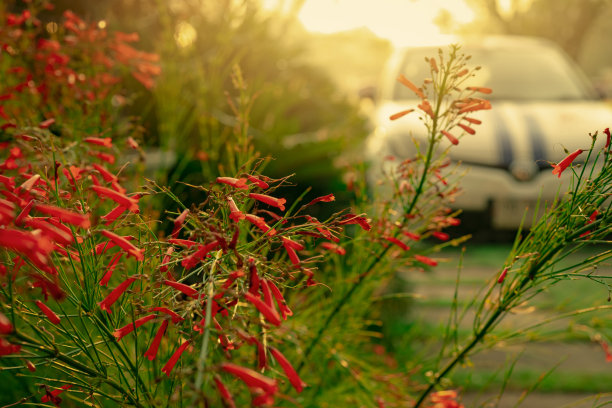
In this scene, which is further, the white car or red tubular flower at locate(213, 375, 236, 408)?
the white car

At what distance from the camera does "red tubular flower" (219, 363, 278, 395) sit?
60cm

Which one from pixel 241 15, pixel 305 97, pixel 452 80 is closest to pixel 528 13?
pixel 305 97

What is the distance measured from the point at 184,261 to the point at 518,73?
5859mm

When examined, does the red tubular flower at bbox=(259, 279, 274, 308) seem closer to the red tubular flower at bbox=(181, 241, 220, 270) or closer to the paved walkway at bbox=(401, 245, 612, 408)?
the red tubular flower at bbox=(181, 241, 220, 270)

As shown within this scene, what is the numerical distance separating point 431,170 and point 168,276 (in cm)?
65

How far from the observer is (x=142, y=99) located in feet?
16.8

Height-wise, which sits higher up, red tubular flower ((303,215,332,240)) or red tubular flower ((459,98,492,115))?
red tubular flower ((459,98,492,115))

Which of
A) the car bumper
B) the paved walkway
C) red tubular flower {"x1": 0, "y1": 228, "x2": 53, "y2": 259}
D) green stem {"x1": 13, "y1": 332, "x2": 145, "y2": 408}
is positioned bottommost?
the paved walkway

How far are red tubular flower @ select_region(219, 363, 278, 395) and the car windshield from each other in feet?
16.7

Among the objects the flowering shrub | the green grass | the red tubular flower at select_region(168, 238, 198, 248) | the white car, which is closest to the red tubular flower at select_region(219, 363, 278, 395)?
the flowering shrub

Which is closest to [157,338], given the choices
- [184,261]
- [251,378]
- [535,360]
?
[184,261]

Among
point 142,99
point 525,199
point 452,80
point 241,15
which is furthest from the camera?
point 142,99

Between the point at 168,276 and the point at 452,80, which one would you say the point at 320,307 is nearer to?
the point at 452,80

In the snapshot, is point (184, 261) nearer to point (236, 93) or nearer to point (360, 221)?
point (360, 221)
